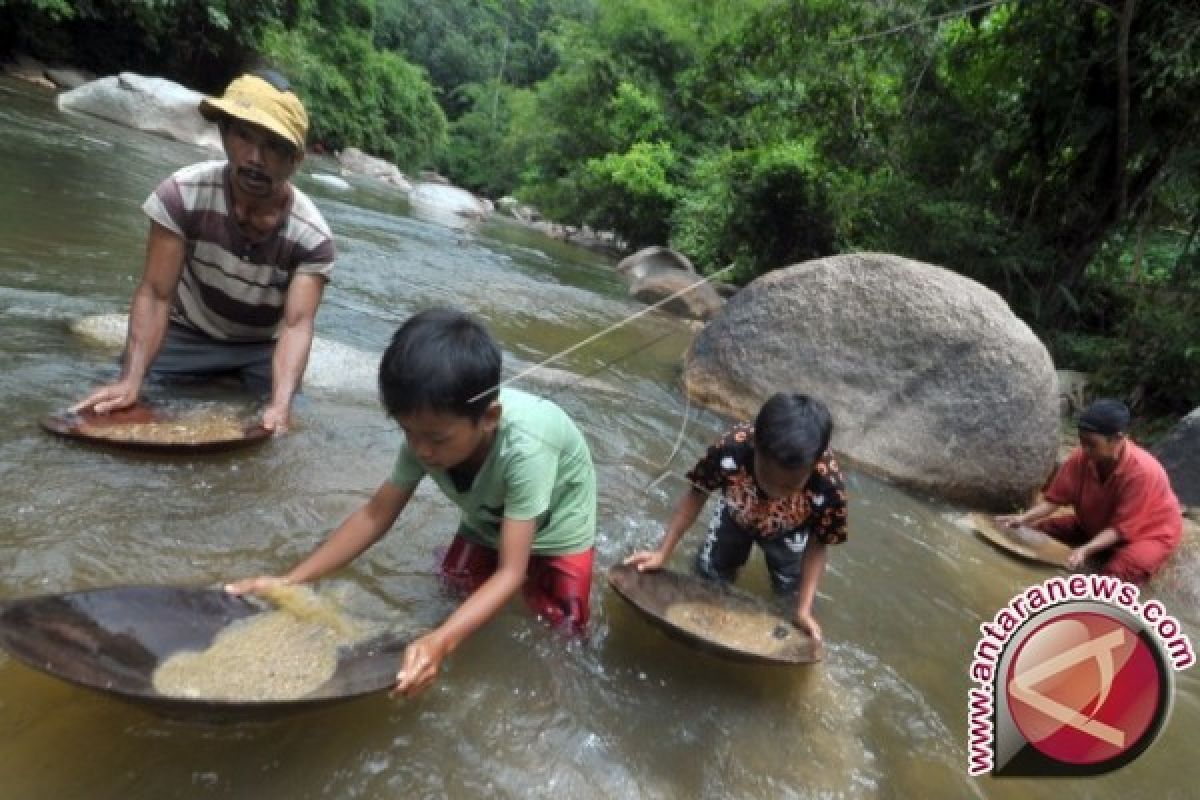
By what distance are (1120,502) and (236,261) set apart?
4532 millimetres

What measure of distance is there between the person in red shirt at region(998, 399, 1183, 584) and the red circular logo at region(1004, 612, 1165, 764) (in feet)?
9.23

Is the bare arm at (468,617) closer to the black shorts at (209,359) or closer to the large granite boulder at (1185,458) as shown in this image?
the black shorts at (209,359)

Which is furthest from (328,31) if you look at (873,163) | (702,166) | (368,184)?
(873,163)

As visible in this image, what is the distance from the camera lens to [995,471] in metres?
4.87

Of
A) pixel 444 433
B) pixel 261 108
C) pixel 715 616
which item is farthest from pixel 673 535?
pixel 261 108

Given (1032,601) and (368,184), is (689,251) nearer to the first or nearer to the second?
(368,184)

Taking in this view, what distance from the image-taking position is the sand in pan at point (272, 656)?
1.56 metres

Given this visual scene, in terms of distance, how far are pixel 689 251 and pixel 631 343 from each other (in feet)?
22.9

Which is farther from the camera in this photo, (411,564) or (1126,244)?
(1126,244)

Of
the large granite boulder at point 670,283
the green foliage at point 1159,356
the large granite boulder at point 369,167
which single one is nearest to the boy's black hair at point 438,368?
the large granite boulder at point 670,283

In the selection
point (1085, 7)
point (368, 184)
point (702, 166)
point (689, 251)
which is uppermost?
point (1085, 7)

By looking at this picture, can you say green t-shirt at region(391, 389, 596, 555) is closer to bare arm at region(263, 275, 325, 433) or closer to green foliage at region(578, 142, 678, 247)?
bare arm at region(263, 275, 325, 433)

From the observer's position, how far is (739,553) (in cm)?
308

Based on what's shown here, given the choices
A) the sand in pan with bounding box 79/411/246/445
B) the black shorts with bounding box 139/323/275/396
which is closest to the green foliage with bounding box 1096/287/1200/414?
the black shorts with bounding box 139/323/275/396
